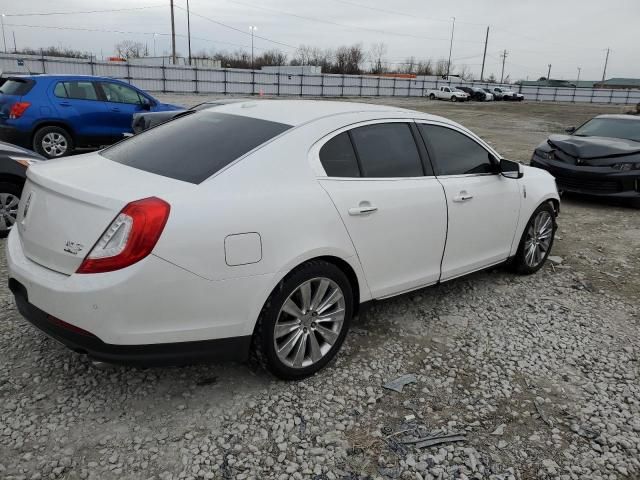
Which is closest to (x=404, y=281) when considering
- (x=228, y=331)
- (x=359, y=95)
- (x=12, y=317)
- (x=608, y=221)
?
(x=228, y=331)

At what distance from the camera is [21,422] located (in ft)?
8.60

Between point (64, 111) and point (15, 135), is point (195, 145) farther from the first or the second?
point (64, 111)

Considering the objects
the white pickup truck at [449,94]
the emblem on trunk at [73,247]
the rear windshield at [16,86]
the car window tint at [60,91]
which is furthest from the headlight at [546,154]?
the white pickup truck at [449,94]

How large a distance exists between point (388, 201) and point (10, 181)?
4.13 m

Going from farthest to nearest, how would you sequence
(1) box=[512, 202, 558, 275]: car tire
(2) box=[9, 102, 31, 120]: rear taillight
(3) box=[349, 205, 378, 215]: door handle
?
(2) box=[9, 102, 31, 120]: rear taillight → (1) box=[512, 202, 558, 275]: car tire → (3) box=[349, 205, 378, 215]: door handle

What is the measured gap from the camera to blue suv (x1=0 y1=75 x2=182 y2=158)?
8906 millimetres

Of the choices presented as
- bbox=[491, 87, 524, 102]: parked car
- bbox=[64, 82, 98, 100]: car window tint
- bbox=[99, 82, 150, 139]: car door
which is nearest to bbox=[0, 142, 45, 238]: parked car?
bbox=[64, 82, 98, 100]: car window tint

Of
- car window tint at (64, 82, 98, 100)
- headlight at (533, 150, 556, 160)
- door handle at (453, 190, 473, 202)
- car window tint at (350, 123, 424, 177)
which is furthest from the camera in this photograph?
car window tint at (64, 82, 98, 100)

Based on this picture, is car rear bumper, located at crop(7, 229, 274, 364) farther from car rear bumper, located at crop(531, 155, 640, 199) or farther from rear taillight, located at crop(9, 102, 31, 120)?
rear taillight, located at crop(9, 102, 31, 120)

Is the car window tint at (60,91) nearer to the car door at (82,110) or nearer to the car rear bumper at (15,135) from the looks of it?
the car door at (82,110)

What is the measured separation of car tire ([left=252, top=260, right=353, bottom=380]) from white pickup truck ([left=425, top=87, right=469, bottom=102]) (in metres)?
51.5

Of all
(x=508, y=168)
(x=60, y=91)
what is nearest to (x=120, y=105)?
(x=60, y=91)

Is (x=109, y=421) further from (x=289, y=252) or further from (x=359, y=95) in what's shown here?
(x=359, y=95)

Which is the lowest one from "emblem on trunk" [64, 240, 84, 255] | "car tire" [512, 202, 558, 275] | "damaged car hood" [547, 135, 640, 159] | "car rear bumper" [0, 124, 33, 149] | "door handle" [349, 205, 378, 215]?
"car tire" [512, 202, 558, 275]
